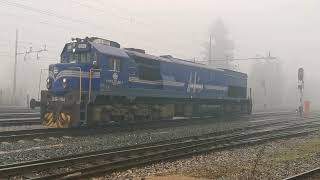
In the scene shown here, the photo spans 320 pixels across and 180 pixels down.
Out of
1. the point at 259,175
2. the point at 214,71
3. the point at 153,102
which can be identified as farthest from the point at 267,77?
the point at 259,175

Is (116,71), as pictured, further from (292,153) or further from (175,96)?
(292,153)

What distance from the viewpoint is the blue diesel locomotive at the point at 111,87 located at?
18781mm

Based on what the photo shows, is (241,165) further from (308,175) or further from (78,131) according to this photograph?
(78,131)

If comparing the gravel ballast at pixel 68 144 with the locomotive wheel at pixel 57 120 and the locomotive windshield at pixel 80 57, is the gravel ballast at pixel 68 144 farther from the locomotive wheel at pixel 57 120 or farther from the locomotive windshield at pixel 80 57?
the locomotive windshield at pixel 80 57

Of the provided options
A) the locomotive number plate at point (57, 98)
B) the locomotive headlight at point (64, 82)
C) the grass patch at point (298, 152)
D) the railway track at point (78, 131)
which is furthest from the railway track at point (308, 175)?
the locomotive headlight at point (64, 82)

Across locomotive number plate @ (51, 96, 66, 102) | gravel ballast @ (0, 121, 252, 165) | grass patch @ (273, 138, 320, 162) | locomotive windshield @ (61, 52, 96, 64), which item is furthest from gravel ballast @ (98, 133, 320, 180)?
locomotive windshield @ (61, 52, 96, 64)

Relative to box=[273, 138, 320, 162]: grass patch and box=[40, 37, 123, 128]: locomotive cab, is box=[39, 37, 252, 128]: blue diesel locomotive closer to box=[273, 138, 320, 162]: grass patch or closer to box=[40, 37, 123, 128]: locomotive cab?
box=[40, 37, 123, 128]: locomotive cab

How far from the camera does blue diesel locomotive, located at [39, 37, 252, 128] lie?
1878 centimetres

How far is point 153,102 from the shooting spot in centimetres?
2322

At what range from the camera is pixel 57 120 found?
61.4 feet

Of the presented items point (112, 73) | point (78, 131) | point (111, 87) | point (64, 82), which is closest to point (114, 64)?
point (112, 73)

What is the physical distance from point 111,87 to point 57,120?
9.52 feet

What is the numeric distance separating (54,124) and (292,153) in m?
9.80

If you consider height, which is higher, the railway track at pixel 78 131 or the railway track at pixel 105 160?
the railway track at pixel 78 131
